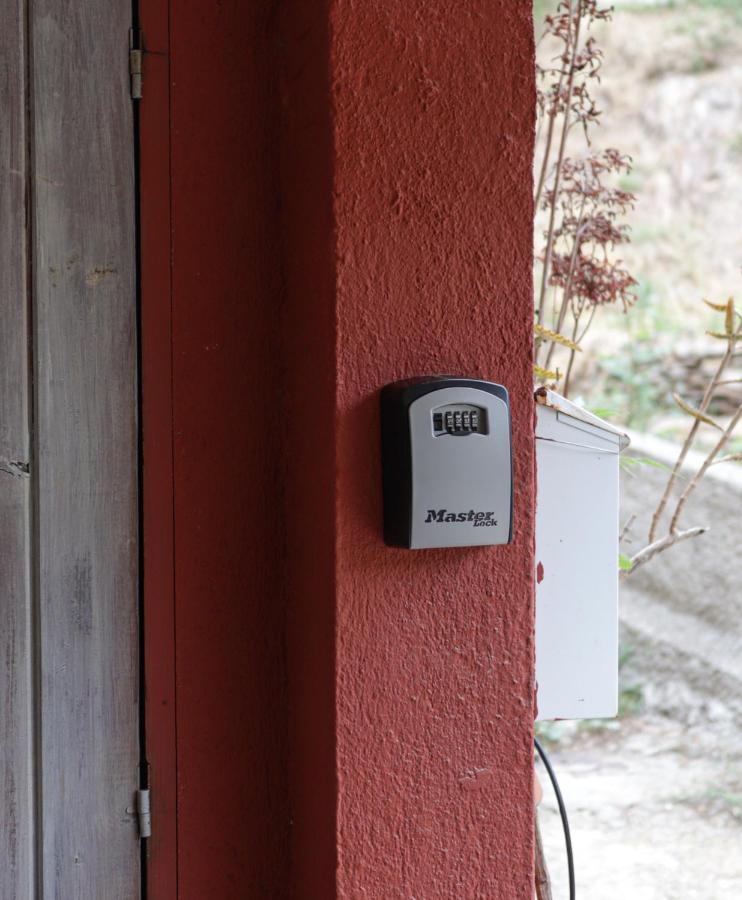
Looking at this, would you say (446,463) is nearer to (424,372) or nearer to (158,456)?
(424,372)

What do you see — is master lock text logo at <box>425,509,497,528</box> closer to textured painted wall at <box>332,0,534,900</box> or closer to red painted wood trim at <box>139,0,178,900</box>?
textured painted wall at <box>332,0,534,900</box>

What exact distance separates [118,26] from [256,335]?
0.47 meters

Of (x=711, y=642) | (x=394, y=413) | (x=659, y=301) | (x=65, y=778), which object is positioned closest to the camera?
(x=394, y=413)

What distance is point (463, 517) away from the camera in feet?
3.82

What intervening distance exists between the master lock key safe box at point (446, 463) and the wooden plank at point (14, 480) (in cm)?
51

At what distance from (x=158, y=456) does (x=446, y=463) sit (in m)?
0.43

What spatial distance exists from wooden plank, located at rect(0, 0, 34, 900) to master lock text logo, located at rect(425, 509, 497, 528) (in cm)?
56

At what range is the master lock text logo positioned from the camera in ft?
3.76

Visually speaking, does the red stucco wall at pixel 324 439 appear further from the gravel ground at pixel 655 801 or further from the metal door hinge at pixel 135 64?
the gravel ground at pixel 655 801

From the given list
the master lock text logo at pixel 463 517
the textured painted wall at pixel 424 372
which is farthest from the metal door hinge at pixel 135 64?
the master lock text logo at pixel 463 517

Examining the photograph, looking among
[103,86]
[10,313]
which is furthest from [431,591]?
[103,86]

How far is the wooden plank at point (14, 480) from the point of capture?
1232 millimetres

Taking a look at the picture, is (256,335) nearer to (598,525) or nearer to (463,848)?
(598,525)

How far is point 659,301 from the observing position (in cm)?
811
